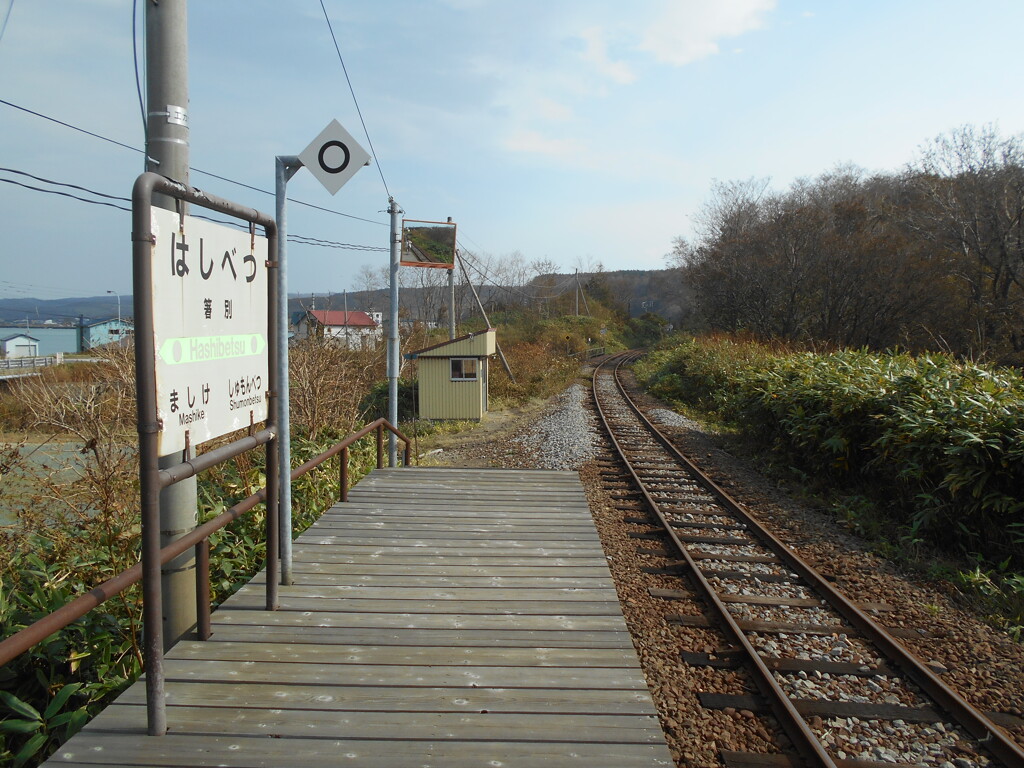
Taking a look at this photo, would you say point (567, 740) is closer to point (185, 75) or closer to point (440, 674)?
point (440, 674)

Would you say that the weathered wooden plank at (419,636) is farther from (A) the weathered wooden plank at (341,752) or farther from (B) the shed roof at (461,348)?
(B) the shed roof at (461,348)

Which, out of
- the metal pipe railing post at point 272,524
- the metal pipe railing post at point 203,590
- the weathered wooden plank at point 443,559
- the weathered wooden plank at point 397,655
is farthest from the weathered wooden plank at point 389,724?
the weathered wooden plank at point 443,559

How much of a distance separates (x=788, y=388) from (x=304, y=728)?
10.3 m

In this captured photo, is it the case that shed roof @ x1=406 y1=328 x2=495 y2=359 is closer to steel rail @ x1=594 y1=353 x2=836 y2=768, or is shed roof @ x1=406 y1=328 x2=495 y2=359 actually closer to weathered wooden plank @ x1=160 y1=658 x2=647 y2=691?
steel rail @ x1=594 y1=353 x2=836 y2=768

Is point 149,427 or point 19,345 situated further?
point 19,345

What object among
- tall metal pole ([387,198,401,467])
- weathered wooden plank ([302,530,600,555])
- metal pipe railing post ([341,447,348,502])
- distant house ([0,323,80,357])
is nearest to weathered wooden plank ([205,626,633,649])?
weathered wooden plank ([302,530,600,555])

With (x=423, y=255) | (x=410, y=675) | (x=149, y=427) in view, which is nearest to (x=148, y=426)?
(x=149, y=427)

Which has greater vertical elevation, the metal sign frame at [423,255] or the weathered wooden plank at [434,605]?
the metal sign frame at [423,255]

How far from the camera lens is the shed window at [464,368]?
20.6 m

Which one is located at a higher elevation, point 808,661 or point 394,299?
point 394,299

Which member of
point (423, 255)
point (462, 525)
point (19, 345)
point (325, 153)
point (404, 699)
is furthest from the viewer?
point (19, 345)

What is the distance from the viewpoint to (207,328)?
2648 mm

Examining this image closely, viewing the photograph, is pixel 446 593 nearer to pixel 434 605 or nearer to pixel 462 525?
pixel 434 605

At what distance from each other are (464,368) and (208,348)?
1804 cm
